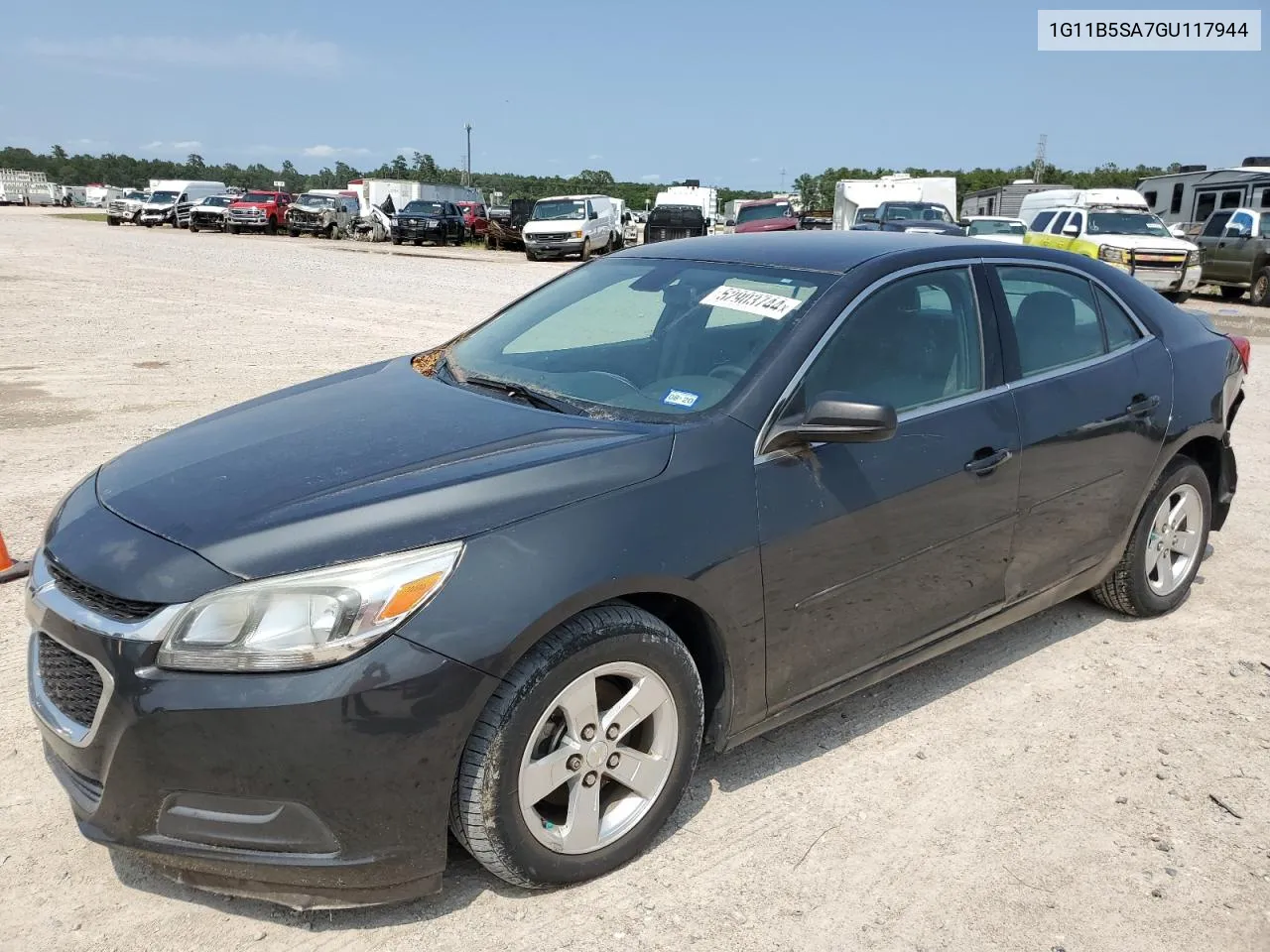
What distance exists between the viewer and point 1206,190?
2652 cm

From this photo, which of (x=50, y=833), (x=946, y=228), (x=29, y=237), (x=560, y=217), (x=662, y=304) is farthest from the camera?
(x=29, y=237)

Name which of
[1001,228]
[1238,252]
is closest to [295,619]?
[1238,252]

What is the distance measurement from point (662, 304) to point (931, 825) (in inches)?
75.5

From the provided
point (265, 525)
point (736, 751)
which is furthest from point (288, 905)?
point (736, 751)

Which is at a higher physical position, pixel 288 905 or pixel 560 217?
pixel 560 217

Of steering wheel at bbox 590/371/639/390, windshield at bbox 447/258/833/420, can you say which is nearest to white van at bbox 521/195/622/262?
windshield at bbox 447/258/833/420

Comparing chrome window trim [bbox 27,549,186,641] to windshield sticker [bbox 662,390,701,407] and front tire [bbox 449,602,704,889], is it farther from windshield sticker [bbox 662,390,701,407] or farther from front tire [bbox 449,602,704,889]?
windshield sticker [bbox 662,390,701,407]

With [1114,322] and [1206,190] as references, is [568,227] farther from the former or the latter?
[1114,322]

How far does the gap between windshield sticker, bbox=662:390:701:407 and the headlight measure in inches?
40.1

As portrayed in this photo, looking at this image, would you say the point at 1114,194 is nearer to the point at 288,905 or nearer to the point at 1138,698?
the point at 1138,698

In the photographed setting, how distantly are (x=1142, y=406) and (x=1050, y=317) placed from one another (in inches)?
22.5

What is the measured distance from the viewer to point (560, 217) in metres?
30.2

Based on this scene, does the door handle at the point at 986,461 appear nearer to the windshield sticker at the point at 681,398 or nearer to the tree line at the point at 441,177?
the windshield sticker at the point at 681,398

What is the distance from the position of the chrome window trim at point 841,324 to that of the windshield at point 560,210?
90.2 feet
